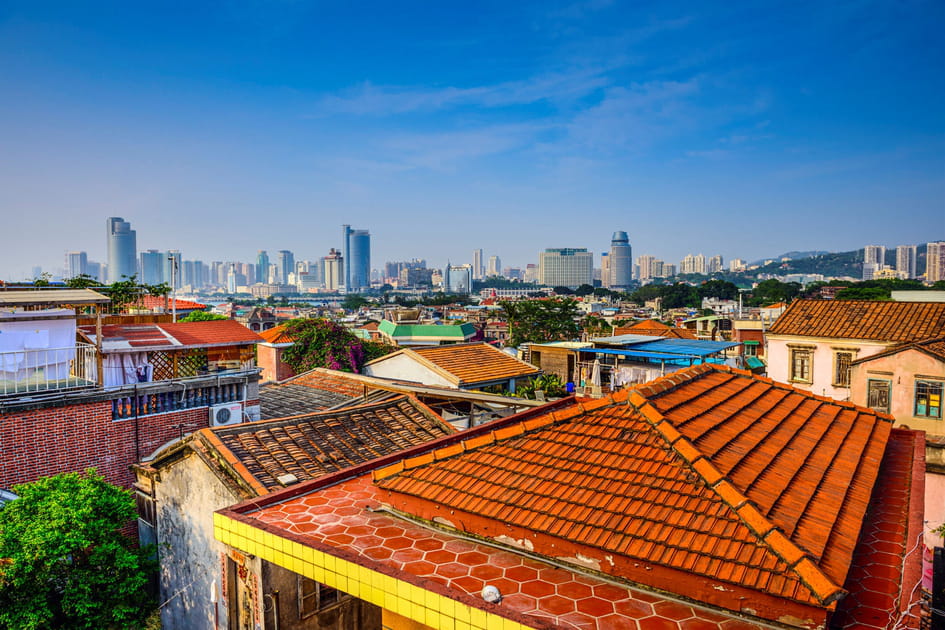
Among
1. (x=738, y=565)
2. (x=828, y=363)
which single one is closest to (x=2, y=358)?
(x=738, y=565)

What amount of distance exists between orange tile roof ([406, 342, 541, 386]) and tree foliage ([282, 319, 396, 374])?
9.34 m

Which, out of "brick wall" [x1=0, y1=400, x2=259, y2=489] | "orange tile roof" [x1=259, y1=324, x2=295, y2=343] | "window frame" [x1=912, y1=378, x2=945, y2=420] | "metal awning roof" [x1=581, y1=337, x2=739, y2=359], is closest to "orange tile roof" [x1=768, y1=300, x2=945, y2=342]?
"metal awning roof" [x1=581, y1=337, x2=739, y2=359]

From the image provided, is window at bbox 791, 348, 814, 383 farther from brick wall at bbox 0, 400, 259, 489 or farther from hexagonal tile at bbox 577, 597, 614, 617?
hexagonal tile at bbox 577, 597, 614, 617

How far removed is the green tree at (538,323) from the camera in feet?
158

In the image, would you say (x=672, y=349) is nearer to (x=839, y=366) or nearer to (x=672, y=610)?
(x=839, y=366)

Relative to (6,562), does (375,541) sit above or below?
above

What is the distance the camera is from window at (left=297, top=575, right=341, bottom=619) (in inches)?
237

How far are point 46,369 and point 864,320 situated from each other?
23.8 metres

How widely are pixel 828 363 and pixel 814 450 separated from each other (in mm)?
18127

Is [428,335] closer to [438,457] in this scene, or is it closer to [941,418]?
[941,418]

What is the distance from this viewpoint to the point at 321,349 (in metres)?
28.5

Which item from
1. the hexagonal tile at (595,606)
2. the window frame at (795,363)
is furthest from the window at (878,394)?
the hexagonal tile at (595,606)

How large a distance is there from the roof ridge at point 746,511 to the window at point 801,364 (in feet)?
64.0

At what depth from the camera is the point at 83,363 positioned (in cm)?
1043
